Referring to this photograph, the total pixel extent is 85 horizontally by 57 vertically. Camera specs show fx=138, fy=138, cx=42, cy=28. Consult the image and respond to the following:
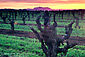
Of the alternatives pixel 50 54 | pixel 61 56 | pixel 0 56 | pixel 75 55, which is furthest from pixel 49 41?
pixel 0 56

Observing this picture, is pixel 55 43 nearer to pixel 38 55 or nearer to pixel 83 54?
pixel 38 55

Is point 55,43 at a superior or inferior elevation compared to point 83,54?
superior

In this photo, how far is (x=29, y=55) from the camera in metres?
12.4

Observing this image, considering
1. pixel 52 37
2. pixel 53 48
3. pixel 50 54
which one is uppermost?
pixel 52 37

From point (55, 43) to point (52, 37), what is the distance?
0.44 meters

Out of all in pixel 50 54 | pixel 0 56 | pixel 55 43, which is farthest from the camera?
pixel 0 56

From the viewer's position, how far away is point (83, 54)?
12.8 meters

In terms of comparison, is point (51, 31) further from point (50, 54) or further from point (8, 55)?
point (8, 55)

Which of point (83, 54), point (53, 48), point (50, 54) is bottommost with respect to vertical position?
point (83, 54)

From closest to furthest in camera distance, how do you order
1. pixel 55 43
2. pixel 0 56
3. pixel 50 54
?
pixel 55 43 → pixel 50 54 → pixel 0 56

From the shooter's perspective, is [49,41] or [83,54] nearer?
[49,41]

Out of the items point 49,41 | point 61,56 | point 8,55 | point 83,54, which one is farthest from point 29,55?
point 83,54

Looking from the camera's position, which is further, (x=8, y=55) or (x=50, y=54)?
(x=8, y=55)

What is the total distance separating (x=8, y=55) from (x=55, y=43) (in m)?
5.28
